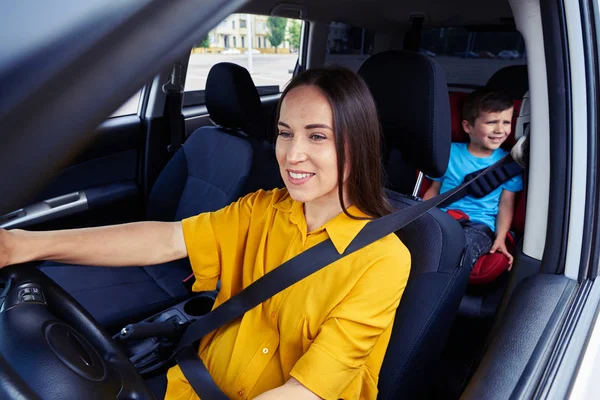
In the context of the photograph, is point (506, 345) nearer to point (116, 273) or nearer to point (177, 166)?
point (116, 273)

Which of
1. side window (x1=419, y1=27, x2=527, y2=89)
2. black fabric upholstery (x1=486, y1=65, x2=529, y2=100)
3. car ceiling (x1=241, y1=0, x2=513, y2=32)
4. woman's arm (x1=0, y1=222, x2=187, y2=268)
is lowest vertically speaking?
woman's arm (x1=0, y1=222, x2=187, y2=268)

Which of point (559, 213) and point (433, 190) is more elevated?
point (559, 213)

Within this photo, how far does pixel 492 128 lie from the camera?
204 centimetres

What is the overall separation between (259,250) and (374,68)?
2.12ft

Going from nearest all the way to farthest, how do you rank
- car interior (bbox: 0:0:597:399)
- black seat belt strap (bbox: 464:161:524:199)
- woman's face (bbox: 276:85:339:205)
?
car interior (bbox: 0:0:597:399) < woman's face (bbox: 276:85:339:205) < black seat belt strap (bbox: 464:161:524:199)

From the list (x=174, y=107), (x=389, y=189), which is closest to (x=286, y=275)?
(x=389, y=189)

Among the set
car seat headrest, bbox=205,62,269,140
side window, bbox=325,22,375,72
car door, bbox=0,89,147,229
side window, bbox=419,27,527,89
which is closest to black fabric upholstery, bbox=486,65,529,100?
side window, bbox=419,27,527,89

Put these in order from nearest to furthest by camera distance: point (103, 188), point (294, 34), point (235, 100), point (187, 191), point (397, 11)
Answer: point (235, 100), point (187, 191), point (103, 188), point (397, 11), point (294, 34)

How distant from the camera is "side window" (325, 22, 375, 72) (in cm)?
341

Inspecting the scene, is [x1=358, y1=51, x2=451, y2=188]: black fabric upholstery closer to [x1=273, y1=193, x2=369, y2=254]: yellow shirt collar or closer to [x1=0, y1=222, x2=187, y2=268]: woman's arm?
[x1=273, y1=193, x2=369, y2=254]: yellow shirt collar

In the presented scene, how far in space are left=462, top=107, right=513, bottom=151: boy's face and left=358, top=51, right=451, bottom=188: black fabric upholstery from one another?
0.80 m

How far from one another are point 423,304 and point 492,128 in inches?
45.1

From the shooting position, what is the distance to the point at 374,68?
145 centimetres

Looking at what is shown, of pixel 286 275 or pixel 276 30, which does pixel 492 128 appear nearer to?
pixel 286 275
